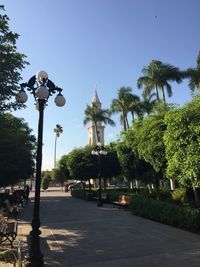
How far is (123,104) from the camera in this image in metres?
47.8

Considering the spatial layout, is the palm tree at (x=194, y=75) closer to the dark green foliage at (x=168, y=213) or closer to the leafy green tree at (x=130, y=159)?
the leafy green tree at (x=130, y=159)

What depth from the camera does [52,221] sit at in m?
17.9

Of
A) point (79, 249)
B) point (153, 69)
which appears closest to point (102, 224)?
point (79, 249)

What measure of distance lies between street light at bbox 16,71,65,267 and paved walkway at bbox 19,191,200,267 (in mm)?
802

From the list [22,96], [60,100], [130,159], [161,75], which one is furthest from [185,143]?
[161,75]

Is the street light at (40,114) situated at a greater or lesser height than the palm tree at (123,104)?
lesser

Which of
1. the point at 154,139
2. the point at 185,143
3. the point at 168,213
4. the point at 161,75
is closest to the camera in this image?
the point at 185,143

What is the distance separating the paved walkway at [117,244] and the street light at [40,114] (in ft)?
2.63

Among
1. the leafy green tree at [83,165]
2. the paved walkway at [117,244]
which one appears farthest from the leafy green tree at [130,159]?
the leafy green tree at [83,165]

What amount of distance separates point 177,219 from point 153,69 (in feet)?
99.1

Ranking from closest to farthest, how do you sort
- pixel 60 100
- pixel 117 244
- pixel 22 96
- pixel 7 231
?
pixel 22 96 < pixel 60 100 < pixel 7 231 < pixel 117 244

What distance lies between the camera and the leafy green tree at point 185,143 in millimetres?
12664

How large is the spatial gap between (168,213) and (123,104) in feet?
109

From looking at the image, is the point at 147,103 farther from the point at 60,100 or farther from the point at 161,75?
the point at 60,100
